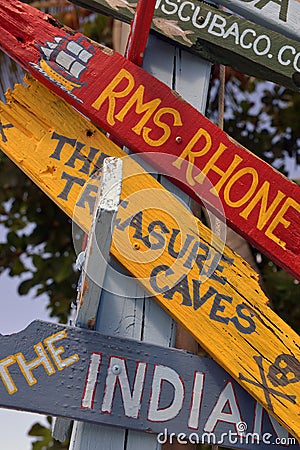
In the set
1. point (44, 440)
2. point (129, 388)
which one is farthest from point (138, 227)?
point (44, 440)

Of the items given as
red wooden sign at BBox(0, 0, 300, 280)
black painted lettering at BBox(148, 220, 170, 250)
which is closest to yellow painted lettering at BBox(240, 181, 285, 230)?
red wooden sign at BBox(0, 0, 300, 280)

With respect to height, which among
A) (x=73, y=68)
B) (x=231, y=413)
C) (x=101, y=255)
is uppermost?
(x=73, y=68)

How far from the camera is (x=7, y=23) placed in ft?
3.77

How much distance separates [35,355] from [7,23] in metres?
0.54

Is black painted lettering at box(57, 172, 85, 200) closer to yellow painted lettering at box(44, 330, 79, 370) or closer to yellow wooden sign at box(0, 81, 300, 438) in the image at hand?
yellow wooden sign at box(0, 81, 300, 438)

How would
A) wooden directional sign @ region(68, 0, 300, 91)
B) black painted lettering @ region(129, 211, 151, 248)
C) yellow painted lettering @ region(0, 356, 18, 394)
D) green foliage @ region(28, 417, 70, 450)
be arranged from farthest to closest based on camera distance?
green foliage @ region(28, 417, 70, 450) < wooden directional sign @ region(68, 0, 300, 91) < black painted lettering @ region(129, 211, 151, 248) < yellow painted lettering @ region(0, 356, 18, 394)

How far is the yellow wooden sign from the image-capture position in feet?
3.51

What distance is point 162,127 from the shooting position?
1.14 m

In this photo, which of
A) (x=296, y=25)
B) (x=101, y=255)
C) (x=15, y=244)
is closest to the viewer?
(x=101, y=255)

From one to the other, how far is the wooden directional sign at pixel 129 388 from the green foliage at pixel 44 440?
109 centimetres

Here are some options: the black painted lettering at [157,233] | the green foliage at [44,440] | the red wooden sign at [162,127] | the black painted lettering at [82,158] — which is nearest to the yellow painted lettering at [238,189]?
the red wooden sign at [162,127]

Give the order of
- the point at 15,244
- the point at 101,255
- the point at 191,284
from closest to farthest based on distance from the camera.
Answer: the point at 101,255 → the point at 191,284 → the point at 15,244

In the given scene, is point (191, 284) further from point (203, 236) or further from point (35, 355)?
point (35, 355)

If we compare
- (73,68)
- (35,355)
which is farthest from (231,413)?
(73,68)
